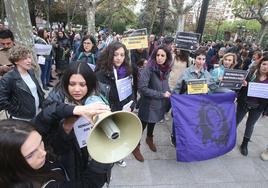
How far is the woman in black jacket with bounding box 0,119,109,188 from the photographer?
3.59 feet

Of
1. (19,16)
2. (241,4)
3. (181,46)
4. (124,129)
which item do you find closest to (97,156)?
(124,129)

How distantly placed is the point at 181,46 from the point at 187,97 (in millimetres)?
2873

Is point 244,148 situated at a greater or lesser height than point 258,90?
lesser

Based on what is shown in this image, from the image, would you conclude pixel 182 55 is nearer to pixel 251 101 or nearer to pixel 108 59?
pixel 251 101

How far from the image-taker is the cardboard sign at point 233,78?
3598mm

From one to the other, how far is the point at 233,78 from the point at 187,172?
156 cm

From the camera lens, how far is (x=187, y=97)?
132 inches

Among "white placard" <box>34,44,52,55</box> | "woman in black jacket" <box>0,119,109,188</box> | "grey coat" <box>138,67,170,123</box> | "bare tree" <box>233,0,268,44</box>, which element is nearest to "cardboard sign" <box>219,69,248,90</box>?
"grey coat" <box>138,67,170,123</box>

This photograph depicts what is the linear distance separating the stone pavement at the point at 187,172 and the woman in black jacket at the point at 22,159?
201 cm

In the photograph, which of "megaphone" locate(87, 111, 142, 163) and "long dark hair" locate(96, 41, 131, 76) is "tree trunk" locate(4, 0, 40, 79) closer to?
"long dark hair" locate(96, 41, 131, 76)

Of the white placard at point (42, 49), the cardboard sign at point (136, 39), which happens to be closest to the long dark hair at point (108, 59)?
the cardboard sign at point (136, 39)

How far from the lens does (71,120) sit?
161cm

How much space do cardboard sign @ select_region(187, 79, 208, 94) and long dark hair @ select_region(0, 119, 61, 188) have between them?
254cm

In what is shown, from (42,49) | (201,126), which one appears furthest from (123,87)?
(42,49)
